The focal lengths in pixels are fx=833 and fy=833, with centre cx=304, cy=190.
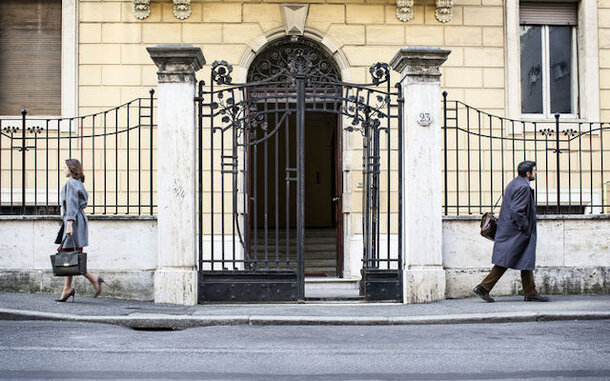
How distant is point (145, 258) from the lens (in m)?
10.8

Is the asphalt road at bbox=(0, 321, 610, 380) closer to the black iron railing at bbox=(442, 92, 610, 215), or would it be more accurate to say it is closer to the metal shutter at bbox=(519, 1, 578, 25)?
the black iron railing at bbox=(442, 92, 610, 215)

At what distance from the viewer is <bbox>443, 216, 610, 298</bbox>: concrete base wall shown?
1118cm

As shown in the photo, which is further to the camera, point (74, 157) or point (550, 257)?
point (74, 157)

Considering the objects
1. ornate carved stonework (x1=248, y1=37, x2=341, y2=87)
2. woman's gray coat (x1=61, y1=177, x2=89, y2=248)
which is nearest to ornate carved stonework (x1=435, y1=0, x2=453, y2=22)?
ornate carved stonework (x1=248, y1=37, x2=341, y2=87)

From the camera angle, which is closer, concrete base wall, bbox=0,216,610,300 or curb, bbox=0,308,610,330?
curb, bbox=0,308,610,330

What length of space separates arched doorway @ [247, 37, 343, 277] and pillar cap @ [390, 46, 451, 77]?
3.36ft

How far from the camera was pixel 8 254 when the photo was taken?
431 inches

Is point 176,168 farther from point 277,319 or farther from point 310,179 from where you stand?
point 310,179

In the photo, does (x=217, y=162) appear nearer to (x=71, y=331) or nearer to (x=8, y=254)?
(x=8, y=254)

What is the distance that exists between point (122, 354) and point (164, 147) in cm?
423

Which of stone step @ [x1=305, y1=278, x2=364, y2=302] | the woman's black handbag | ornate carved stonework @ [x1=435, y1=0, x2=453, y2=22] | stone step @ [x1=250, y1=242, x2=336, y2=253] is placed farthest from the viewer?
stone step @ [x1=250, y1=242, x2=336, y2=253]

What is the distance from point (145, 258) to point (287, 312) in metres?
2.26

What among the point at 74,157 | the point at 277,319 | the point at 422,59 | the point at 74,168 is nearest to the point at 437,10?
the point at 422,59

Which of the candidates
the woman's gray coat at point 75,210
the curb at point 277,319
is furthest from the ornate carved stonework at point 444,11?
the woman's gray coat at point 75,210
